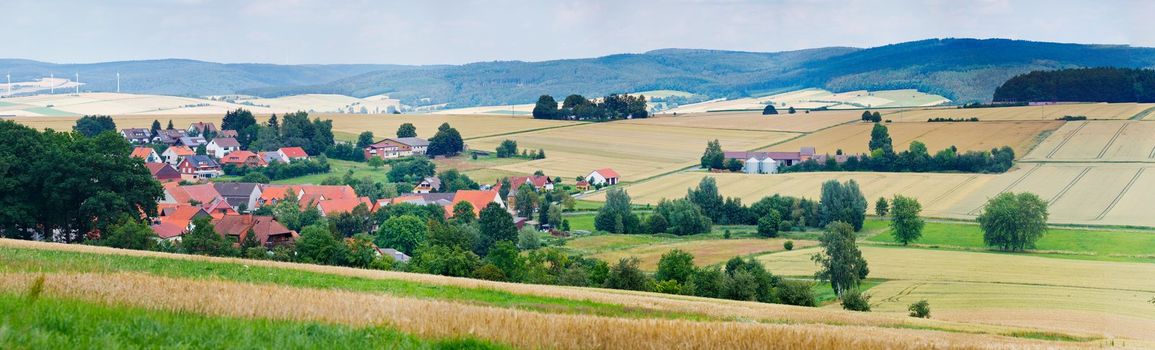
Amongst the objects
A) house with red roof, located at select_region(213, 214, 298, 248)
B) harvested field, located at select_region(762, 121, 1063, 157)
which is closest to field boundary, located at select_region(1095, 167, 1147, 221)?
harvested field, located at select_region(762, 121, 1063, 157)

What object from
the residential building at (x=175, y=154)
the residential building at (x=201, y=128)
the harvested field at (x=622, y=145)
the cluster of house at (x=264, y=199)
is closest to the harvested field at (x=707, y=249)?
the cluster of house at (x=264, y=199)

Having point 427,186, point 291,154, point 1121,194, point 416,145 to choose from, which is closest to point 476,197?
point 427,186

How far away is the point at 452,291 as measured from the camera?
23.1 meters

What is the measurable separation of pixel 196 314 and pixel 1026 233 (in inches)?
2341

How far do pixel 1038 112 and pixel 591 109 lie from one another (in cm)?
5742

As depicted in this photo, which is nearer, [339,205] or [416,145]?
[339,205]

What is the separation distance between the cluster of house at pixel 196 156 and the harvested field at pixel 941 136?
5266 cm

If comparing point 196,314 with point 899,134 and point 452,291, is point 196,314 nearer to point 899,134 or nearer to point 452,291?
point 452,291

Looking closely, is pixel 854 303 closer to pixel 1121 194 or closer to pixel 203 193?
pixel 1121 194

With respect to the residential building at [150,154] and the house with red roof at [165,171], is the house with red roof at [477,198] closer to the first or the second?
the house with red roof at [165,171]

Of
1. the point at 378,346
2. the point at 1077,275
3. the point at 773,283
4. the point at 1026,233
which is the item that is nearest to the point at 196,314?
the point at 378,346

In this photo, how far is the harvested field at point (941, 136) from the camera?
10244cm

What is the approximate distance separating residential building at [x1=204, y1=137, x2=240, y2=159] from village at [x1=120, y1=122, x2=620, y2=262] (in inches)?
4.2

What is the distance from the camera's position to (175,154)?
375 feet
